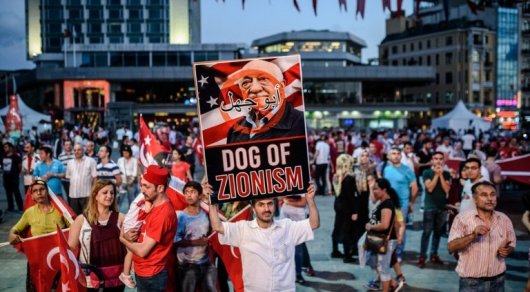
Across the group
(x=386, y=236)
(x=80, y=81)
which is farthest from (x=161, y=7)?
(x=386, y=236)

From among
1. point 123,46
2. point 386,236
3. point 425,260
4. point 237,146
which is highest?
point 123,46

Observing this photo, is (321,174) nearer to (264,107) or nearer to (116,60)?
(264,107)

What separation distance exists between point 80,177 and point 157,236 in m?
5.37

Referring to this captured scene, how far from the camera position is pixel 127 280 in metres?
4.83

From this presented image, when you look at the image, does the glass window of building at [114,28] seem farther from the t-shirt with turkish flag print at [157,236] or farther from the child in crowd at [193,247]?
the t-shirt with turkish flag print at [157,236]

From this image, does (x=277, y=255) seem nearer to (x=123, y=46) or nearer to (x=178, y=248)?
(x=178, y=248)

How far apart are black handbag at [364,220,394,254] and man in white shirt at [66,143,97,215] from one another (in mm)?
5082

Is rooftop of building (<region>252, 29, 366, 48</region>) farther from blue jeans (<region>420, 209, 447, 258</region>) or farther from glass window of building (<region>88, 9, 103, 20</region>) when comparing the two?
blue jeans (<region>420, 209, 447, 258</region>)

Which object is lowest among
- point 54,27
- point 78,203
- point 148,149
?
point 78,203

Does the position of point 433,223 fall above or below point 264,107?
below

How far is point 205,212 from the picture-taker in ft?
18.9

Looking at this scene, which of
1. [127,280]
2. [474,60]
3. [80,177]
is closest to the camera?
[127,280]

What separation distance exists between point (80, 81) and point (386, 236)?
6638cm

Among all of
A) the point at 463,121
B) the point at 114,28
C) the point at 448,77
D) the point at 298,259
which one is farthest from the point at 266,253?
the point at 114,28
